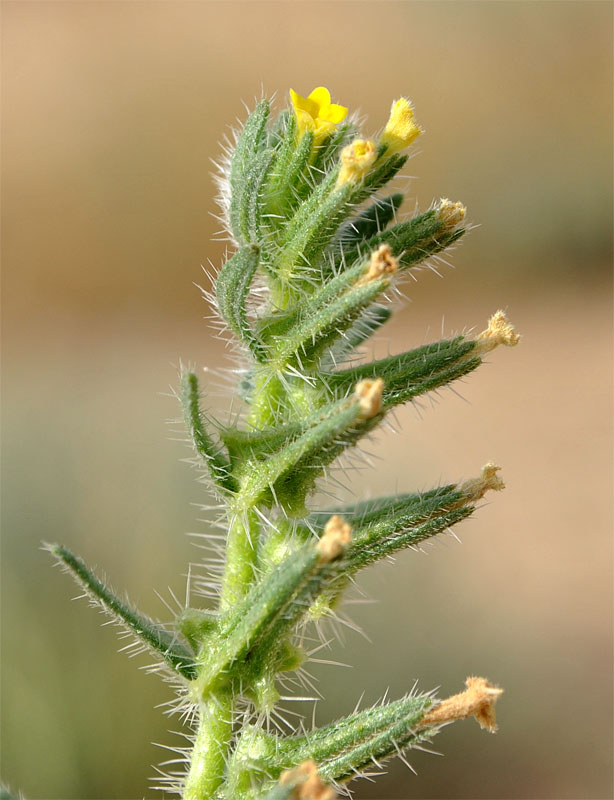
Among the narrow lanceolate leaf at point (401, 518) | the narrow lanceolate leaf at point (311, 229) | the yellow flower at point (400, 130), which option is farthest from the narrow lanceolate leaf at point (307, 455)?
the yellow flower at point (400, 130)

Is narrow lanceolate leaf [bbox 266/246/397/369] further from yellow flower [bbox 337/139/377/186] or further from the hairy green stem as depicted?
the hairy green stem

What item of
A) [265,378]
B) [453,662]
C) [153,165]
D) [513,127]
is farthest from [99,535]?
[513,127]

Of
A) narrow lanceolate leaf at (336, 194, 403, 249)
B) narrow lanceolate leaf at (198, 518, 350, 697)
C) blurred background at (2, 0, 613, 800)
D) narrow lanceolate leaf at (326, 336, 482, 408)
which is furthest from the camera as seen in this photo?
blurred background at (2, 0, 613, 800)

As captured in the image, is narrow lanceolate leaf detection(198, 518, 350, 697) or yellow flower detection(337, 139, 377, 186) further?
yellow flower detection(337, 139, 377, 186)

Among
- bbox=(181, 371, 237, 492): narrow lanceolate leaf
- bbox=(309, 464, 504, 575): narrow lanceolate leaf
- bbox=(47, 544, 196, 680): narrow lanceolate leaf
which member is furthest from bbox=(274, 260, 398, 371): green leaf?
bbox=(47, 544, 196, 680): narrow lanceolate leaf

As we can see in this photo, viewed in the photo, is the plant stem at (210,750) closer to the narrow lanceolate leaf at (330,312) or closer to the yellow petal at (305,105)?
the narrow lanceolate leaf at (330,312)

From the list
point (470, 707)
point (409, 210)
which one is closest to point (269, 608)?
point (470, 707)

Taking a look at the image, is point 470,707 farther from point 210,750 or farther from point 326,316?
point 326,316
